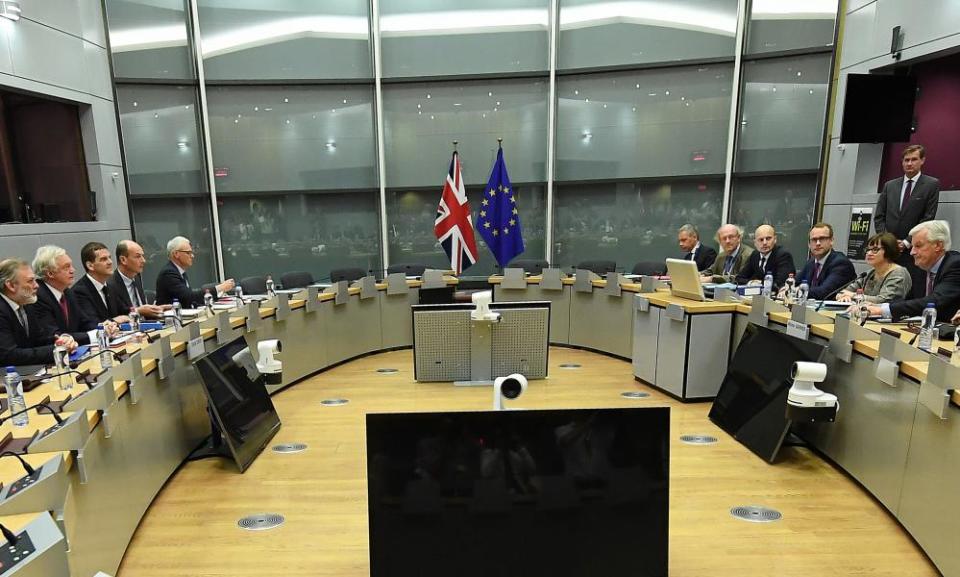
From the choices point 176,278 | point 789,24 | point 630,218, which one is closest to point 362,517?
point 176,278

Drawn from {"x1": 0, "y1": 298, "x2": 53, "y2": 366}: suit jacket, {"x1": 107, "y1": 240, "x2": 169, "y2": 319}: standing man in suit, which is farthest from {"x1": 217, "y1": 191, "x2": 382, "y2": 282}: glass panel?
{"x1": 0, "y1": 298, "x2": 53, "y2": 366}: suit jacket

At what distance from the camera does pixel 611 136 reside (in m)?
7.41

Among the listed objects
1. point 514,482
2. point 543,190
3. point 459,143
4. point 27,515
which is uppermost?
point 459,143

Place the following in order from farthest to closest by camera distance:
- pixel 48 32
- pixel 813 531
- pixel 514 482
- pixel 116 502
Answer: pixel 48 32 → pixel 813 531 → pixel 116 502 → pixel 514 482

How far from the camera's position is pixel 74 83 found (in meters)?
5.86

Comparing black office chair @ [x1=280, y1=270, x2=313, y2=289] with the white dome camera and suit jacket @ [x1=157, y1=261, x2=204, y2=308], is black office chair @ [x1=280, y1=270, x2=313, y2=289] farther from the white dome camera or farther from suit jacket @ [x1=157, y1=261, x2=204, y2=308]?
the white dome camera

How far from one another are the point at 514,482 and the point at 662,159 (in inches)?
272

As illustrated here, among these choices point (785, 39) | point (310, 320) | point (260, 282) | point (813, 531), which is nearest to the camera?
point (813, 531)

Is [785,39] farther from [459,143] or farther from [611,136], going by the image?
[459,143]

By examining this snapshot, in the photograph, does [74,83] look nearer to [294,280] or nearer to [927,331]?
[294,280]

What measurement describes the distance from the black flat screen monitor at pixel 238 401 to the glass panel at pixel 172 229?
4.48m

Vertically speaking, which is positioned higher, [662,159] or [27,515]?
[662,159]

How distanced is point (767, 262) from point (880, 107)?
2.23 m

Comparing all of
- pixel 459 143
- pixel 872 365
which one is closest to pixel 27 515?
pixel 872 365
